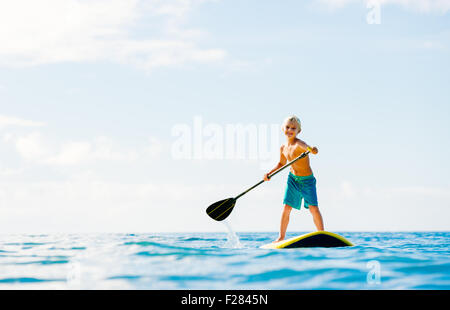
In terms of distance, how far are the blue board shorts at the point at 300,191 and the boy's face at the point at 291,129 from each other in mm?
574

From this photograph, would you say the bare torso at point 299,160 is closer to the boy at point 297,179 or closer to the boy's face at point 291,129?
the boy at point 297,179

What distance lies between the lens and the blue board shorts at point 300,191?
272 inches

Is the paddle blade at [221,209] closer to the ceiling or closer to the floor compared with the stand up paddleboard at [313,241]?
closer to the ceiling

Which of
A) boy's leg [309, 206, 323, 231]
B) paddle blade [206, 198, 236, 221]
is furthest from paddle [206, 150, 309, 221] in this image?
boy's leg [309, 206, 323, 231]

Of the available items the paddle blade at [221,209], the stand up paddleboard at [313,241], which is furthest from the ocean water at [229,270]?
the paddle blade at [221,209]

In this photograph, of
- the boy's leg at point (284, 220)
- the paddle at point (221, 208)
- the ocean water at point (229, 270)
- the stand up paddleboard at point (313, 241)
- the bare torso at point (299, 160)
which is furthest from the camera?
the paddle at point (221, 208)

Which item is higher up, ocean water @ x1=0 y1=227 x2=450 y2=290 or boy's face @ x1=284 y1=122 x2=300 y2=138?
boy's face @ x1=284 y1=122 x2=300 y2=138

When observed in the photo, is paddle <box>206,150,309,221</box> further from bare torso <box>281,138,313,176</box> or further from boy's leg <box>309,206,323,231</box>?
boy's leg <box>309,206,323,231</box>

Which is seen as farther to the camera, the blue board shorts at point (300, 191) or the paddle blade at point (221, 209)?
the paddle blade at point (221, 209)

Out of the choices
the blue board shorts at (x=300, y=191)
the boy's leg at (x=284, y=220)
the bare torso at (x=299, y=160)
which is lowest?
the boy's leg at (x=284, y=220)

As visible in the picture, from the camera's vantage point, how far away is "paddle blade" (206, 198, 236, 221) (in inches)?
290

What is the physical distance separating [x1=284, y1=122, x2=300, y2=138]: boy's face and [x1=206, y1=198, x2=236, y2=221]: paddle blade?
1.26 meters
